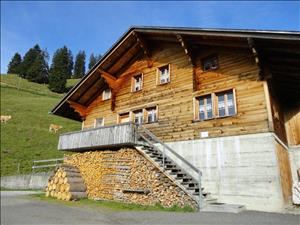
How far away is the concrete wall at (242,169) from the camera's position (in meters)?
11.9

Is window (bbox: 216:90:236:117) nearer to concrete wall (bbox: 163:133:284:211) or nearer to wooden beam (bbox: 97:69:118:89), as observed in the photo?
concrete wall (bbox: 163:133:284:211)

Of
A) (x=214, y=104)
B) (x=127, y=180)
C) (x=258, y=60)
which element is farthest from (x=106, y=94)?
(x=258, y=60)

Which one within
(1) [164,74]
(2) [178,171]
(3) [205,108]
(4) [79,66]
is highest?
(4) [79,66]

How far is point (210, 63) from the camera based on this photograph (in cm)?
1596

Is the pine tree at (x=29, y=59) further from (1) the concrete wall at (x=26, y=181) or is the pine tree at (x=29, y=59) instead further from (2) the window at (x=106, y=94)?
(2) the window at (x=106, y=94)

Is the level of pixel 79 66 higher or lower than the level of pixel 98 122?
higher

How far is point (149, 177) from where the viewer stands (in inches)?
527

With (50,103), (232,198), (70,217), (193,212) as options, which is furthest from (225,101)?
(50,103)

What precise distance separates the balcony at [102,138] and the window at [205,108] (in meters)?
3.85

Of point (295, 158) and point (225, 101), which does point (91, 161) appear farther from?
point (295, 158)

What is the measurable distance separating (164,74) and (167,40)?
2.18m

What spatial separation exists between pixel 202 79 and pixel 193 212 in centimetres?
773

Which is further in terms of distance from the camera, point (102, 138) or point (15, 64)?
point (15, 64)

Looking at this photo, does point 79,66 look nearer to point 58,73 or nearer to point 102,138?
point 58,73
